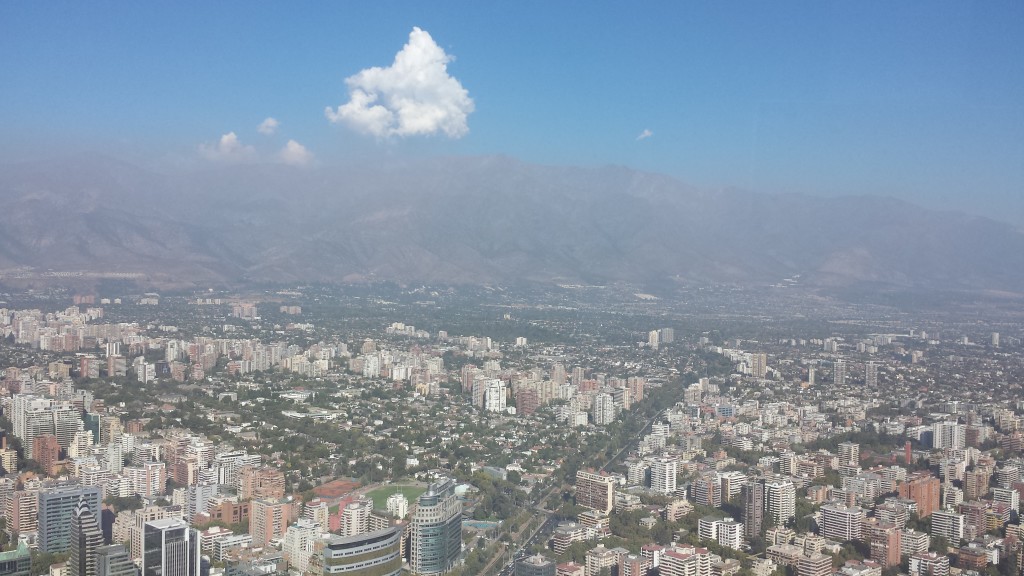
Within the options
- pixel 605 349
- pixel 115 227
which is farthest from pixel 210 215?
pixel 605 349

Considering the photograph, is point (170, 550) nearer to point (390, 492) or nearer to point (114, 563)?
point (114, 563)

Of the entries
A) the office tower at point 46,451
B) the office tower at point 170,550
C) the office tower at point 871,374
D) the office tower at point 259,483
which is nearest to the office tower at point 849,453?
the office tower at point 871,374

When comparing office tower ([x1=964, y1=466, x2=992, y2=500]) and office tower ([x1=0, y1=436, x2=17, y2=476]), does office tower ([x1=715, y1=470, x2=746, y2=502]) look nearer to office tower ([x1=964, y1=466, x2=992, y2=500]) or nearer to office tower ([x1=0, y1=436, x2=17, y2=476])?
office tower ([x1=964, y1=466, x2=992, y2=500])

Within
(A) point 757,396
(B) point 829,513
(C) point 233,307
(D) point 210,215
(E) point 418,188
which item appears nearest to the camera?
(B) point 829,513

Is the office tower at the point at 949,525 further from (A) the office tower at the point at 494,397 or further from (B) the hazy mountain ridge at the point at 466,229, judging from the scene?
(B) the hazy mountain ridge at the point at 466,229

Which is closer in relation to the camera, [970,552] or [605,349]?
[970,552]

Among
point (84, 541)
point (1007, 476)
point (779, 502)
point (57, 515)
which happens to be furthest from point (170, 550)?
point (1007, 476)

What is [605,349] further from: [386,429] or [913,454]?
[913,454]
